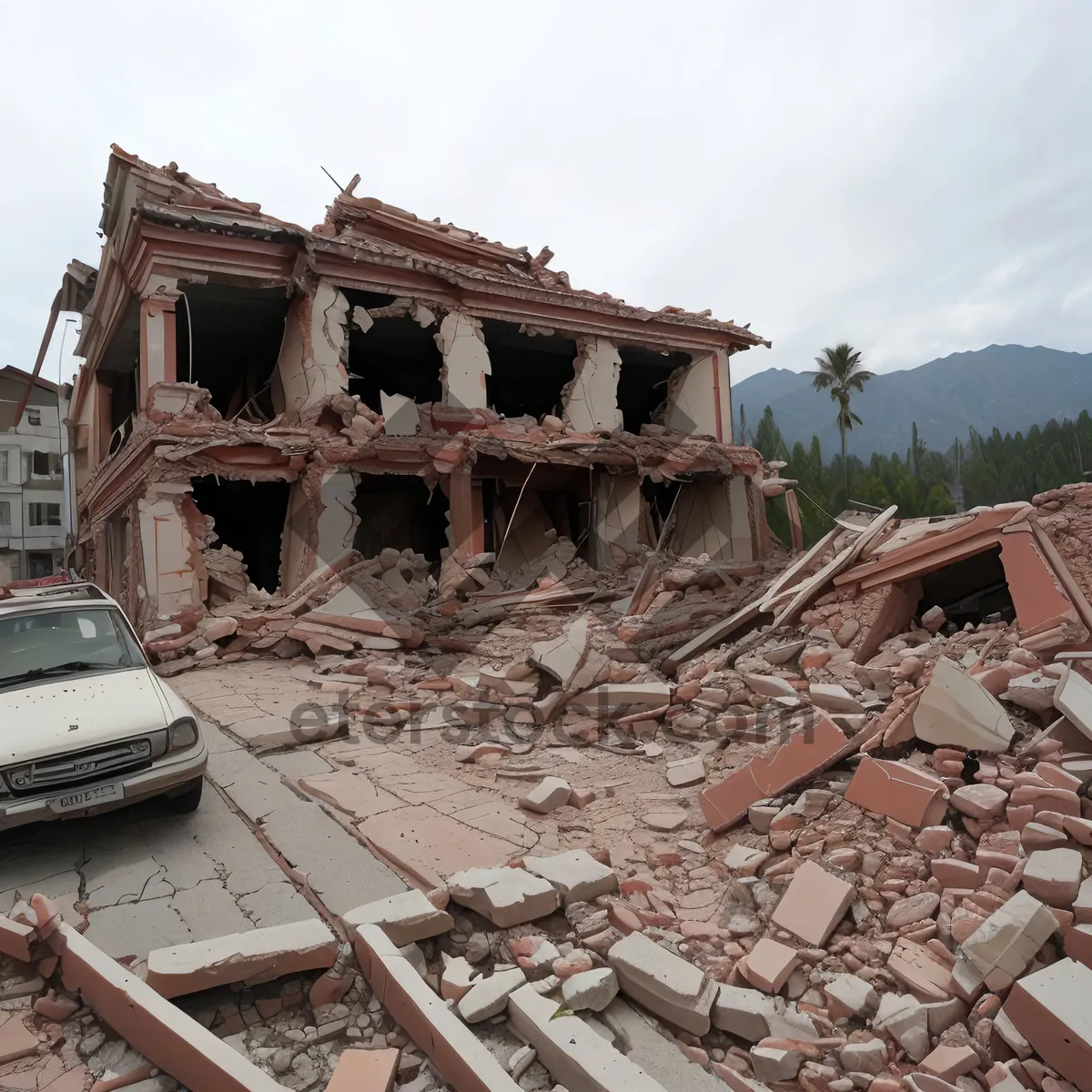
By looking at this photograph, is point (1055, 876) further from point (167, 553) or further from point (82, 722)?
point (167, 553)

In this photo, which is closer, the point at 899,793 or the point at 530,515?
the point at 899,793

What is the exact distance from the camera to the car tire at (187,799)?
4789mm

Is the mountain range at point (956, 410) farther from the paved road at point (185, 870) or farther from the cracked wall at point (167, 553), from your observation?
the paved road at point (185, 870)

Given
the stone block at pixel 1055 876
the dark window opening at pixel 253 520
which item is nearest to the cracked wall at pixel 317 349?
the dark window opening at pixel 253 520

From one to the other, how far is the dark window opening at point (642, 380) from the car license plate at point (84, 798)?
15.5 m

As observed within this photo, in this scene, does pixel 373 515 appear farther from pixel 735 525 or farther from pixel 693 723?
pixel 693 723

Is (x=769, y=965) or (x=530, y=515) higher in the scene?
(x=530, y=515)

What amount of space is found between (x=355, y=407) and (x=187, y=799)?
9.81 meters

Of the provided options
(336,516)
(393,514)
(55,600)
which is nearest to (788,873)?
(55,600)

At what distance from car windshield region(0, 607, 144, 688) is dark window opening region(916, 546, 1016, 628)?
7720 mm

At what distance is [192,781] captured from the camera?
4.77 m

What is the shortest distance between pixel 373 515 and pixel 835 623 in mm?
12076

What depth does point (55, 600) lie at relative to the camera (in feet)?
18.0

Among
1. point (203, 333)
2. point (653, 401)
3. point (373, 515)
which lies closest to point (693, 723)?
point (373, 515)
